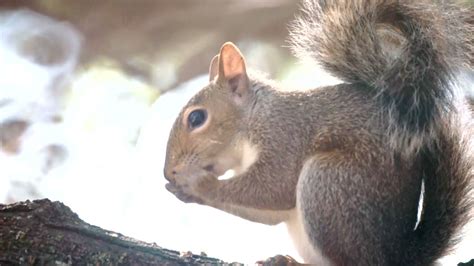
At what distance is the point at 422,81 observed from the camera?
5.69 feet

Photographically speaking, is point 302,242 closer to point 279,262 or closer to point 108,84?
point 279,262

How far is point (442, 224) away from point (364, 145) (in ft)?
0.78

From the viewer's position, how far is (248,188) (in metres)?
1.85

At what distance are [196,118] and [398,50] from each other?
20.2 inches

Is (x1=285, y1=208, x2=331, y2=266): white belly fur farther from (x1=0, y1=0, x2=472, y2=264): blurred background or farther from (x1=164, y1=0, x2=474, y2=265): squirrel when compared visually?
(x1=0, y1=0, x2=472, y2=264): blurred background

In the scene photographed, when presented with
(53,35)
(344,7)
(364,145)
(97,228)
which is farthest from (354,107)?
(53,35)

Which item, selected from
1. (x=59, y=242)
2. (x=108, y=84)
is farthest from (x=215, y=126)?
(x=108, y=84)

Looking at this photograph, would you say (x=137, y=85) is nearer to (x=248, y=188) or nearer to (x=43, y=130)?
(x=43, y=130)

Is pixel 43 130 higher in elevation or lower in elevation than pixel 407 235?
higher

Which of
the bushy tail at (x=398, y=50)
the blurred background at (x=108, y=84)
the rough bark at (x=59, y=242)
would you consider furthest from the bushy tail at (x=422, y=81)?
the blurred background at (x=108, y=84)

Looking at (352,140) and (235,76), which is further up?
(235,76)

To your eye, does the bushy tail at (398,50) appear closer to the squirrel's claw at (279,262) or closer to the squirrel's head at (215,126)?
the squirrel's head at (215,126)

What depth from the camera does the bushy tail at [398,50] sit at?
1.71m

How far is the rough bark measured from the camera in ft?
4.81
